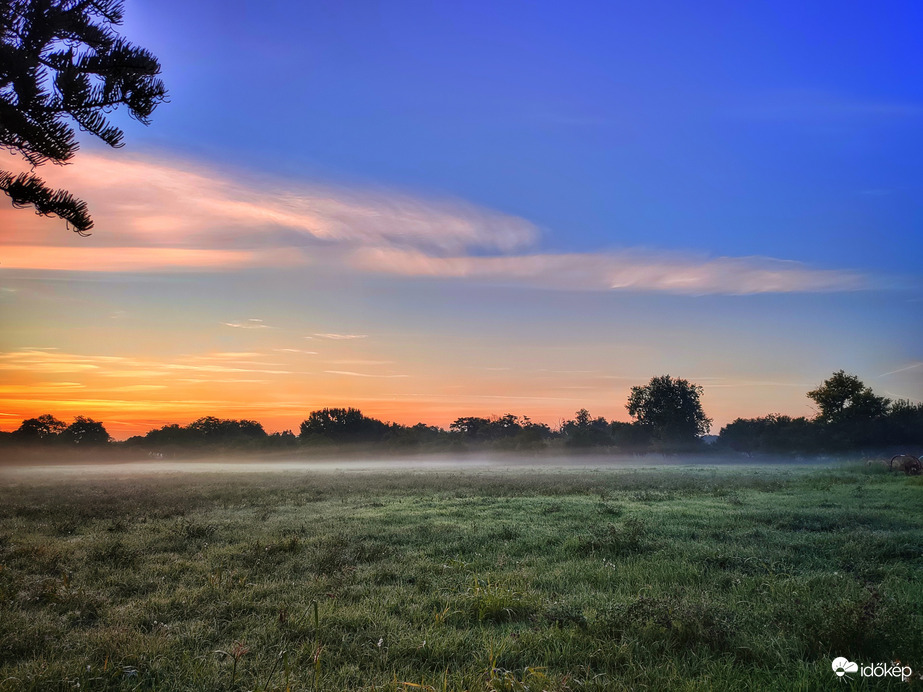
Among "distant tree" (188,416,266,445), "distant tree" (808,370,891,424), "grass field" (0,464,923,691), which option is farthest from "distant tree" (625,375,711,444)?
"grass field" (0,464,923,691)

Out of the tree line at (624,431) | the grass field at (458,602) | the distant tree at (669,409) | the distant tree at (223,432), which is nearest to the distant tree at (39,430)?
the tree line at (624,431)

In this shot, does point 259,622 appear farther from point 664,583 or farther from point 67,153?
point 67,153

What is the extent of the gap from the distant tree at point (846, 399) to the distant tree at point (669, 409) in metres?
Result: 22.7

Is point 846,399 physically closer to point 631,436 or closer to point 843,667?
point 631,436

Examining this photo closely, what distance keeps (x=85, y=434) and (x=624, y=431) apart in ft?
305

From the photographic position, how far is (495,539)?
12.8m

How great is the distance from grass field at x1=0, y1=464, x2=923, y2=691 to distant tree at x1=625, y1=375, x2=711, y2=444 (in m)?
94.3

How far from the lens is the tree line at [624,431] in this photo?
81.2m

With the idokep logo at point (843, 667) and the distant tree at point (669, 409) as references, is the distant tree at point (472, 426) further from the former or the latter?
the idokep logo at point (843, 667)

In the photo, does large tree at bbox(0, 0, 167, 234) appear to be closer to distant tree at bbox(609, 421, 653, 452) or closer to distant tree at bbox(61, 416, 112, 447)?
distant tree at bbox(61, 416, 112, 447)

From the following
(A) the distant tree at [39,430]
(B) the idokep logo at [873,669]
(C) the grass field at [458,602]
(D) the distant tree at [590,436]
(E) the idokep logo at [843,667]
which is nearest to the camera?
(B) the idokep logo at [873,669]

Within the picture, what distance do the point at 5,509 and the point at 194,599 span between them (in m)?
15.6

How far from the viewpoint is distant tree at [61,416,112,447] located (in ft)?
253

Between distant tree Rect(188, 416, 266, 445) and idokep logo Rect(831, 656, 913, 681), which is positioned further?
distant tree Rect(188, 416, 266, 445)
